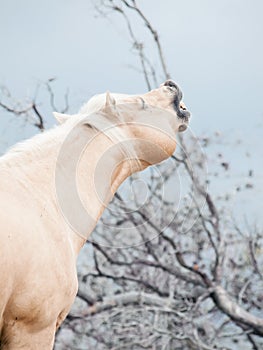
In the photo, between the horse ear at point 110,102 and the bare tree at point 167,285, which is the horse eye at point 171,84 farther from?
the bare tree at point 167,285

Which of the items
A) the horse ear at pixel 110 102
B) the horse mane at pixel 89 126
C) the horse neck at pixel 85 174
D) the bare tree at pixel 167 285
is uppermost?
the horse ear at pixel 110 102

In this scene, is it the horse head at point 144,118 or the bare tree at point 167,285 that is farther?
the bare tree at point 167,285

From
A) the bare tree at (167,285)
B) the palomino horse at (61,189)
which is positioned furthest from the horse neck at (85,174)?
the bare tree at (167,285)

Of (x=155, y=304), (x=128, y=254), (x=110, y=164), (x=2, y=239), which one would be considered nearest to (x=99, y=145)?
(x=110, y=164)

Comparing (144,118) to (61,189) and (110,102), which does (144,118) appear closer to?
(110,102)

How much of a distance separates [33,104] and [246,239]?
2395mm

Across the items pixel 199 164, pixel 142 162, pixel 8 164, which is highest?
pixel 8 164

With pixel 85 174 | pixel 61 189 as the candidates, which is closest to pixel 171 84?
pixel 85 174

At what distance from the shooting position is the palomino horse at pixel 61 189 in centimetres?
194

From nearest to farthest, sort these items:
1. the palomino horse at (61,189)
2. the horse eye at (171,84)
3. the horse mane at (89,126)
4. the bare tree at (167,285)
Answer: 1. the palomino horse at (61,189)
2. the horse mane at (89,126)
3. the horse eye at (171,84)
4. the bare tree at (167,285)

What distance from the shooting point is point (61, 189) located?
2246 millimetres

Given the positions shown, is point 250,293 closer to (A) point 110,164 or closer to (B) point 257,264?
(B) point 257,264

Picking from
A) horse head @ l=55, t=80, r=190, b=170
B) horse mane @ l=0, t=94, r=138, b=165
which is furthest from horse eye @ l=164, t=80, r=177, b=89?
horse mane @ l=0, t=94, r=138, b=165

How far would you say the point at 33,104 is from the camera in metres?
6.28
